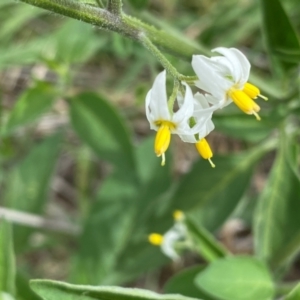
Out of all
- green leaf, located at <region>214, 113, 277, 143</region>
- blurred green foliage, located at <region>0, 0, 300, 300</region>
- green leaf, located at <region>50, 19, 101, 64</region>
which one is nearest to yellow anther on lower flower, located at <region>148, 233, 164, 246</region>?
blurred green foliage, located at <region>0, 0, 300, 300</region>

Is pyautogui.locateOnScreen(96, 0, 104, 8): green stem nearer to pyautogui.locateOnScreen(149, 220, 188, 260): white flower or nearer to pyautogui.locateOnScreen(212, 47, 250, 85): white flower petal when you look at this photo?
pyautogui.locateOnScreen(212, 47, 250, 85): white flower petal

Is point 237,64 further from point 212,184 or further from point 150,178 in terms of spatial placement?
point 150,178

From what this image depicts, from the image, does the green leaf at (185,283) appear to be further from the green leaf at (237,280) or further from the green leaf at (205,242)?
the green leaf at (237,280)

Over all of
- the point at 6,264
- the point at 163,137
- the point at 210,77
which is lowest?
the point at 6,264

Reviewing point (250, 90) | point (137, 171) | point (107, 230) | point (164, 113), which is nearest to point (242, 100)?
point (250, 90)

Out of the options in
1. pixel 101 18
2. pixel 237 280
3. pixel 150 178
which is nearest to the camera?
pixel 101 18

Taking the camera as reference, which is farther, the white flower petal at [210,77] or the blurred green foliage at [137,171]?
the blurred green foliage at [137,171]

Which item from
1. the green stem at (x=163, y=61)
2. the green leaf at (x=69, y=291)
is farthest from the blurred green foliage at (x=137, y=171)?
the green stem at (x=163, y=61)

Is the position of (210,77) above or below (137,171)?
above
